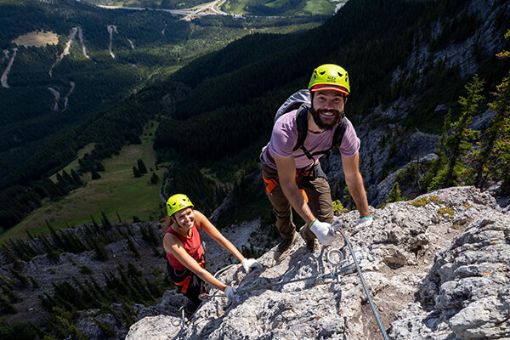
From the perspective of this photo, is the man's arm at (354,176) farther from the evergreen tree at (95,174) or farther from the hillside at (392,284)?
the evergreen tree at (95,174)

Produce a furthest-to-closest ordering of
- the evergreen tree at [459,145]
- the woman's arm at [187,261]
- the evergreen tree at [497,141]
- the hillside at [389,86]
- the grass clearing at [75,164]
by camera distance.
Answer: the grass clearing at [75,164] → the hillside at [389,86] → the evergreen tree at [459,145] → the evergreen tree at [497,141] → the woman's arm at [187,261]

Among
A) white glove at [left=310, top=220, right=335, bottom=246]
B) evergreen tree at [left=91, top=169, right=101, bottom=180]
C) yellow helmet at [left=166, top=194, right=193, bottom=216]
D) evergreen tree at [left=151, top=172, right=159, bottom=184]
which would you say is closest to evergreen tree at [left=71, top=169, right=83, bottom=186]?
evergreen tree at [left=91, top=169, right=101, bottom=180]

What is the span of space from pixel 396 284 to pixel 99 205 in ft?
468

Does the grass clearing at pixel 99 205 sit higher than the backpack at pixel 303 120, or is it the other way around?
the backpack at pixel 303 120

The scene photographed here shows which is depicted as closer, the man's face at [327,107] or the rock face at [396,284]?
the rock face at [396,284]

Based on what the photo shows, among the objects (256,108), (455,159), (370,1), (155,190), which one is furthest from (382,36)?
(455,159)

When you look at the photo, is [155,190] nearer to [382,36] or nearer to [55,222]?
[55,222]

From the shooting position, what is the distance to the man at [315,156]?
652cm

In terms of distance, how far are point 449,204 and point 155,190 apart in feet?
453

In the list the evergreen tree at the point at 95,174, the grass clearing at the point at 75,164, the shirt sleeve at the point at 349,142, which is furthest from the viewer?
the grass clearing at the point at 75,164

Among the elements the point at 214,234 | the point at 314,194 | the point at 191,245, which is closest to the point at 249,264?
the point at 214,234

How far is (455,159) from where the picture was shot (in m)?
29.9

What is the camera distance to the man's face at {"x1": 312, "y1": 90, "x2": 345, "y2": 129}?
21.3 ft

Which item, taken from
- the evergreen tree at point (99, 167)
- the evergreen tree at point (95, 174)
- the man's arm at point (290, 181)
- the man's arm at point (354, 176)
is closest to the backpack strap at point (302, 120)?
the man's arm at point (290, 181)
